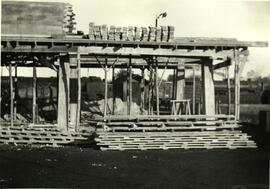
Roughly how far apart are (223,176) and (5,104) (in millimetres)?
21676

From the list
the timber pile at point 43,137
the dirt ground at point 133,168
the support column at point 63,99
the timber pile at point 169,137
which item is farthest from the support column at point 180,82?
the dirt ground at point 133,168

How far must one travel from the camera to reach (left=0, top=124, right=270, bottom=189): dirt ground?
10836mm

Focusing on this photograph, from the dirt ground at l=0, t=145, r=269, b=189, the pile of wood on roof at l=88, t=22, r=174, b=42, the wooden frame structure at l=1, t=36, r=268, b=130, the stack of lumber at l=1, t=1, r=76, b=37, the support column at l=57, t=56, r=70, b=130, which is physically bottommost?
the dirt ground at l=0, t=145, r=269, b=189

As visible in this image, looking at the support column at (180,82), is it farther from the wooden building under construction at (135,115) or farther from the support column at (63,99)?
the support column at (63,99)

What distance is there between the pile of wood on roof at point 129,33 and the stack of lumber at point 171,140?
389cm

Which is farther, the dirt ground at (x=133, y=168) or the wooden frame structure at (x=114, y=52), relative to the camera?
the wooden frame structure at (x=114, y=52)

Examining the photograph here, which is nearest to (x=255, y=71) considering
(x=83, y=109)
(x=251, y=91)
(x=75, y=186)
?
(x=251, y=91)

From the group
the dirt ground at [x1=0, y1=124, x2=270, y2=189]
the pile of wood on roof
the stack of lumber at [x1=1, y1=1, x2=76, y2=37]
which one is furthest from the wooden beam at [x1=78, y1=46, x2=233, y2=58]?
the dirt ground at [x1=0, y1=124, x2=270, y2=189]

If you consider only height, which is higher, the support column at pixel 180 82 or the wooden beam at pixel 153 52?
the wooden beam at pixel 153 52

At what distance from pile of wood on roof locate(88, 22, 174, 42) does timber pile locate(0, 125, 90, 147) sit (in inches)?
158

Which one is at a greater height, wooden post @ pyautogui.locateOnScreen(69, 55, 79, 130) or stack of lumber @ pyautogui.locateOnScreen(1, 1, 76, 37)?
stack of lumber @ pyautogui.locateOnScreen(1, 1, 76, 37)

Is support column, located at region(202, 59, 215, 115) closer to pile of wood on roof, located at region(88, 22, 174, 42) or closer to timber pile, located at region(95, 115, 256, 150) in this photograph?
timber pile, located at region(95, 115, 256, 150)

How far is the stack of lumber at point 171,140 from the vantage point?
54.8 ft

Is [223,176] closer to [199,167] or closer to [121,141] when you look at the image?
[199,167]
